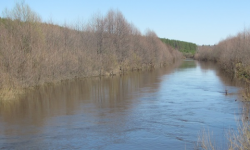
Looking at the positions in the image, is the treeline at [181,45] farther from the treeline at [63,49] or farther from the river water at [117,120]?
the river water at [117,120]

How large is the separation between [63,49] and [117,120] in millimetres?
21509

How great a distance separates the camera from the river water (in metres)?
10.8

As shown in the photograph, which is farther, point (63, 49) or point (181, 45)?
point (181, 45)

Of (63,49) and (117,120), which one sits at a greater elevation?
(63,49)

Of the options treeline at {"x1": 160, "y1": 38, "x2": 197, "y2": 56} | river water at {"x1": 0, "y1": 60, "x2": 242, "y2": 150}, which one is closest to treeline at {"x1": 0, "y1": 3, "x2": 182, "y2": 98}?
river water at {"x1": 0, "y1": 60, "x2": 242, "y2": 150}

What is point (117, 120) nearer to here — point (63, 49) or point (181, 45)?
point (63, 49)

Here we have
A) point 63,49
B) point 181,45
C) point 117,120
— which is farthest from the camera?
point 181,45

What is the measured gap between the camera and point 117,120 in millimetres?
14133

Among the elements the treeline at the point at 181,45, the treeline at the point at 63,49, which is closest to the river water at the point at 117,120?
the treeline at the point at 63,49

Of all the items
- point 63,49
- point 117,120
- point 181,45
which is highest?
point 181,45

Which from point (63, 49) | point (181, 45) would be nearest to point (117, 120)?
point (63, 49)

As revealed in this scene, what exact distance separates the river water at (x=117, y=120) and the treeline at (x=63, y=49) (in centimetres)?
332

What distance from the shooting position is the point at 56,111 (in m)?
16.5

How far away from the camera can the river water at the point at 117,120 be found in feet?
35.5
